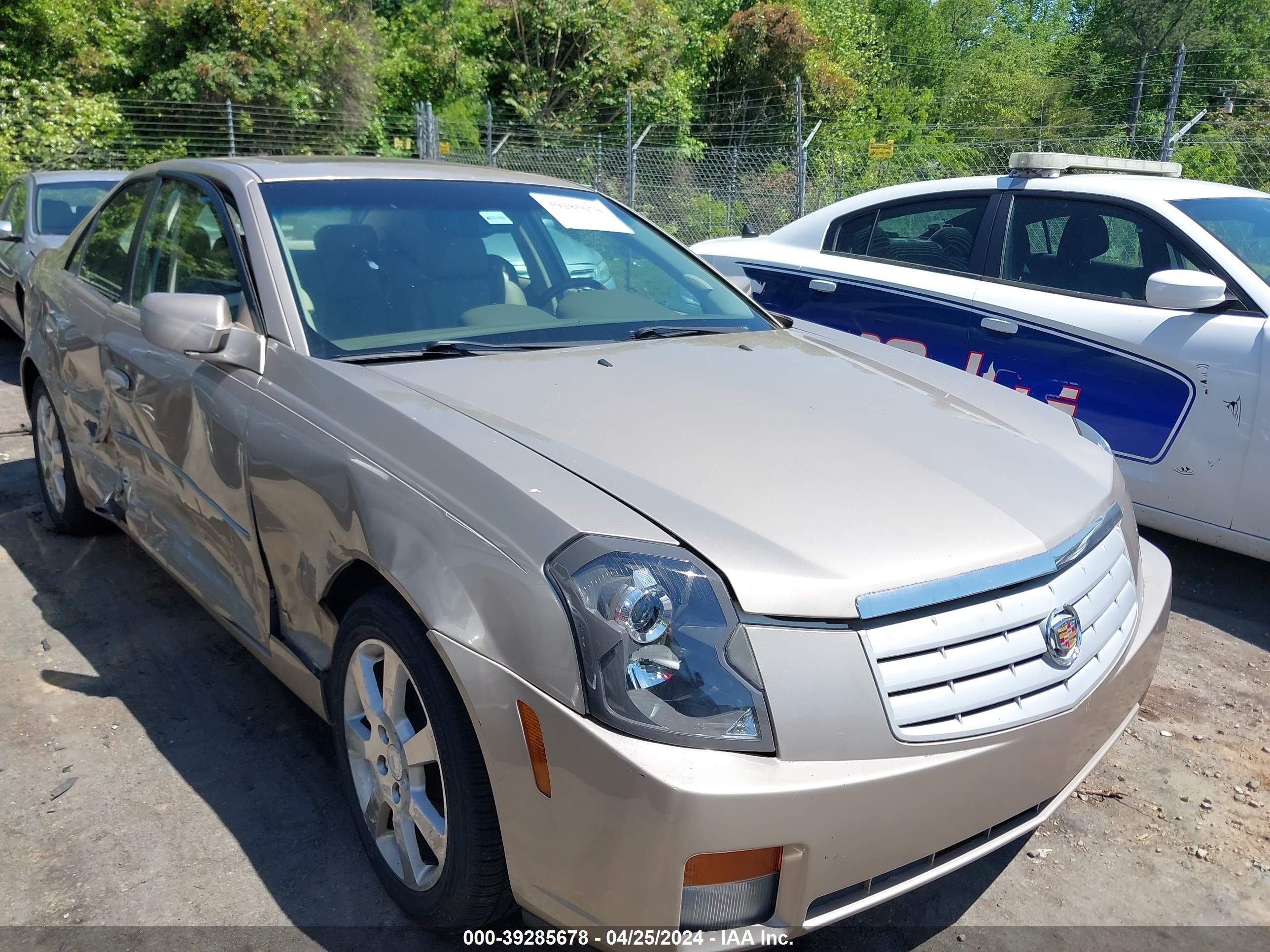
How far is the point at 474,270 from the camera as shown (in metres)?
3.01

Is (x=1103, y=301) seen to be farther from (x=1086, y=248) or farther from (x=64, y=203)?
(x=64, y=203)

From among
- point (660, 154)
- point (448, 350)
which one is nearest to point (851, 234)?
point (448, 350)

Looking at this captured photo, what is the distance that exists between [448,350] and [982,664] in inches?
59.1

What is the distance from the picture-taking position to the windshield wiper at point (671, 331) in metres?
2.99

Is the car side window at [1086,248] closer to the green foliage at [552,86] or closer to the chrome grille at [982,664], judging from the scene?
the chrome grille at [982,664]

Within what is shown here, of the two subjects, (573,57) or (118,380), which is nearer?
(118,380)

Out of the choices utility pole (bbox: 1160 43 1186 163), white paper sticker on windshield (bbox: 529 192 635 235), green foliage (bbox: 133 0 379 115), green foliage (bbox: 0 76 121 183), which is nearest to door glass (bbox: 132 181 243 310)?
white paper sticker on windshield (bbox: 529 192 635 235)

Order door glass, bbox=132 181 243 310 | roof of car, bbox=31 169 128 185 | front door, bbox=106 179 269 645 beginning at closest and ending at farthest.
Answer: front door, bbox=106 179 269 645
door glass, bbox=132 181 243 310
roof of car, bbox=31 169 128 185

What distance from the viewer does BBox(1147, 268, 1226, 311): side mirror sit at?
12.7ft

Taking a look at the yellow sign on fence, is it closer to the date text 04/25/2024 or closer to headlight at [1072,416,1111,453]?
headlight at [1072,416,1111,453]

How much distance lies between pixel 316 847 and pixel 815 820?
1.37m

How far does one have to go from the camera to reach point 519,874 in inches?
73.1

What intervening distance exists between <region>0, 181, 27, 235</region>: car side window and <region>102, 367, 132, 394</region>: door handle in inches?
198

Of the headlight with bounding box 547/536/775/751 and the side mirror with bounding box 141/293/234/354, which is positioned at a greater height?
the side mirror with bounding box 141/293/234/354
